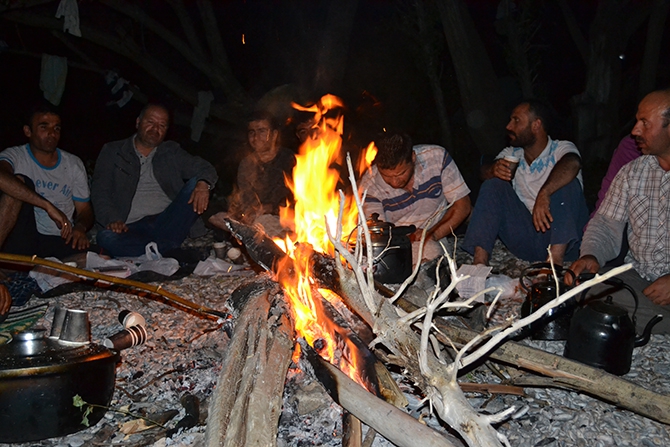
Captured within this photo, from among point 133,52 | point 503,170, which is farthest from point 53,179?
point 133,52

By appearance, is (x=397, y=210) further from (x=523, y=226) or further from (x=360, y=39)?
(x=360, y=39)

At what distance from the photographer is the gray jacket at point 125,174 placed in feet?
20.1

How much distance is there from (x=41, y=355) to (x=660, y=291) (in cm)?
405

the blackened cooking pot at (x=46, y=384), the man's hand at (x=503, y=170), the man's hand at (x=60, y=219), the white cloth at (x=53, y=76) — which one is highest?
the white cloth at (x=53, y=76)

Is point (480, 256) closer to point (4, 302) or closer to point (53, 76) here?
point (4, 302)

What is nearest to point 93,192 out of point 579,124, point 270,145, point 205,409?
point 270,145

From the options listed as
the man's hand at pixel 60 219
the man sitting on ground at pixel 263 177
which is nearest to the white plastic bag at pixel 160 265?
the man's hand at pixel 60 219

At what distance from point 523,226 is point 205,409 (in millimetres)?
3668

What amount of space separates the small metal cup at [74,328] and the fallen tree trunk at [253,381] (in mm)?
861

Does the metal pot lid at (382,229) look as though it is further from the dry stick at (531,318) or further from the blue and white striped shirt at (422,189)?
the dry stick at (531,318)

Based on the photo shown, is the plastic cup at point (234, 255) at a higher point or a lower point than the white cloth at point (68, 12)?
lower

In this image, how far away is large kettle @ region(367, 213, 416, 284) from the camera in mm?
4422

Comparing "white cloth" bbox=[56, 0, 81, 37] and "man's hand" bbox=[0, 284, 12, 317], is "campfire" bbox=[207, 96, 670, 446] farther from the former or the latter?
"white cloth" bbox=[56, 0, 81, 37]

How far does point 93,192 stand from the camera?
614 centimetres
